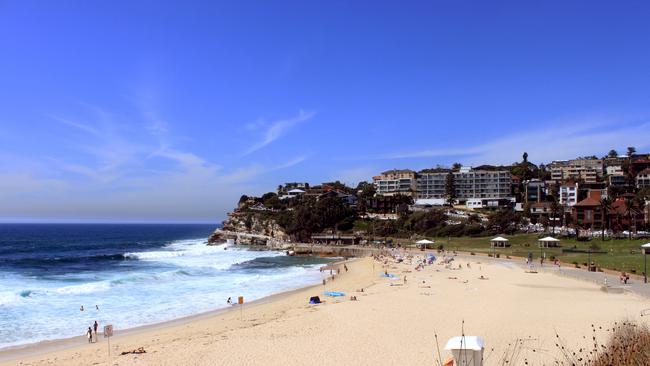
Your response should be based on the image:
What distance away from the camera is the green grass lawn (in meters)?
41.0

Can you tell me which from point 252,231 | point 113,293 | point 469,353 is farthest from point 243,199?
point 469,353

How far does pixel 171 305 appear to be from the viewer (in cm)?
3234

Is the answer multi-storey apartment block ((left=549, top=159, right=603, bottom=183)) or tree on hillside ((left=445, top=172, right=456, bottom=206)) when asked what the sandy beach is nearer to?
tree on hillside ((left=445, top=172, right=456, bottom=206))

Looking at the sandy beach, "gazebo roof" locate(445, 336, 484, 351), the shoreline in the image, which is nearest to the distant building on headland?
the sandy beach

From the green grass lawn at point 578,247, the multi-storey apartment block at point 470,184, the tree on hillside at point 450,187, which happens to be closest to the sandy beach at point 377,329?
the green grass lawn at point 578,247

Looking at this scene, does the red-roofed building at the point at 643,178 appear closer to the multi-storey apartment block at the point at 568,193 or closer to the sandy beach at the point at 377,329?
the multi-storey apartment block at the point at 568,193

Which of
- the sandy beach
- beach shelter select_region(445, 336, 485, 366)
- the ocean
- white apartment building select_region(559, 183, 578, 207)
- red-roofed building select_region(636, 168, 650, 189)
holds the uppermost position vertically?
red-roofed building select_region(636, 168, 650, 189)

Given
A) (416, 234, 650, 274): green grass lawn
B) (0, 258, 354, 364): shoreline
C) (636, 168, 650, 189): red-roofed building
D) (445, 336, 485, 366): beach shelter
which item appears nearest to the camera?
(445, 336, 485, 366): beach shelter

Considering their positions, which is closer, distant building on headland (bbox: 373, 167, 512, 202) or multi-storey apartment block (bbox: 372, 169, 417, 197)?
distant building on headland (bbox: 373, 167, 512, 202)

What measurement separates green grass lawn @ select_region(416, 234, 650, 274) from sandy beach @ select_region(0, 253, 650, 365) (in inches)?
377

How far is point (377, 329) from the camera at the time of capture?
2177 centimetres

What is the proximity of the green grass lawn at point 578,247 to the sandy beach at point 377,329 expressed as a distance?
9575mm

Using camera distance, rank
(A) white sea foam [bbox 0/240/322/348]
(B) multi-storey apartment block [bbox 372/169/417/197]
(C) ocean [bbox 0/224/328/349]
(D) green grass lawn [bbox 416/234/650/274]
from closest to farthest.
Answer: (A) white sea foam [bbox 0/240/322/348] → (C) ocean [bbox 0/224/328/349] → (D) green grass lawn [bbox 416/234/650/274] → (B) multi-storey apartment block [bbox 372/169/417/197]

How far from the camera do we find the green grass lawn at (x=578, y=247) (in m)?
41.0
